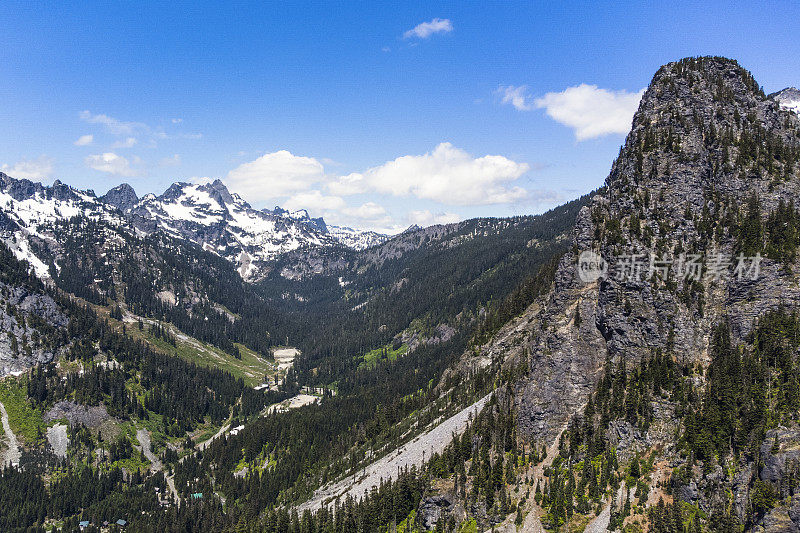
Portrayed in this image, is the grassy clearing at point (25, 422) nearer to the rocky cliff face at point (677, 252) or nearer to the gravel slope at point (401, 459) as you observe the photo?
the gravel slope at point (401, 459)

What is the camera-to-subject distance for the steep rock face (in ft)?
304

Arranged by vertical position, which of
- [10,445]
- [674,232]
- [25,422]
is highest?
[674,232]

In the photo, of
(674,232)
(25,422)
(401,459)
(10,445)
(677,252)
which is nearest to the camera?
(677,252)

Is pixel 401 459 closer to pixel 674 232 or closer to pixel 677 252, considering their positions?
pixel 677 252

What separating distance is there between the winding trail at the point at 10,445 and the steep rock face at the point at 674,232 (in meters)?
191

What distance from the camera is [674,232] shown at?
99.6 m

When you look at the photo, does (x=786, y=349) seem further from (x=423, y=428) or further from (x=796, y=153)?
(x=423, y=428)

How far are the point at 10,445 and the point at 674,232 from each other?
785ft

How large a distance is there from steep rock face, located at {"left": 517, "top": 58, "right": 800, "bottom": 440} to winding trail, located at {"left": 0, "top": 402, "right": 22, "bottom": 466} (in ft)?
625

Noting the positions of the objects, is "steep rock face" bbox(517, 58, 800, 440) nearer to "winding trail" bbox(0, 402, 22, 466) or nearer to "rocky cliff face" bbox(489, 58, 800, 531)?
"rocky cliff face" bbox(489, 58, 800, 531)

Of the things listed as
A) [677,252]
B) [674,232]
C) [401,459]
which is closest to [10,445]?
[401,459]

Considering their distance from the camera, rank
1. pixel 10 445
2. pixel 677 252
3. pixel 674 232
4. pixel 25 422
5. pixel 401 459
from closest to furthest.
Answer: pixel 677 252
pixel 674 232
pixel 401 459
pixel 10 445
pixel 25 422

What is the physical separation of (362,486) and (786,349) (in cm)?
10377

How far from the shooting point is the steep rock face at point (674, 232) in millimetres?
92750
